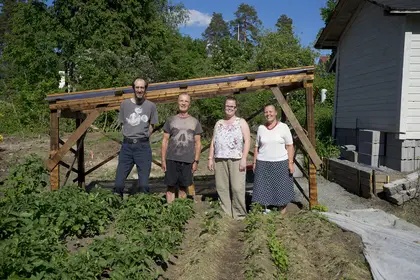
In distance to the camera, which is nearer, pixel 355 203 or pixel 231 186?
pixel 231 186

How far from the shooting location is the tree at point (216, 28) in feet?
229

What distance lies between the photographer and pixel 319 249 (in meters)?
4.45

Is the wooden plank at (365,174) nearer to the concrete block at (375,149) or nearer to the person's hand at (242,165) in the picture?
the concrete block at (375,149)

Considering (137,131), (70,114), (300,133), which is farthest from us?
(70,114)

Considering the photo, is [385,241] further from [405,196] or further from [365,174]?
[365,174]

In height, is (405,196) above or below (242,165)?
below

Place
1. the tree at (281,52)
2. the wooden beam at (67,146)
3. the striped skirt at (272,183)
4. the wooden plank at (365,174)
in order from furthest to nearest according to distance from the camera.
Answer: the tree at (281,52), the wooden plank at (365,174), the wooden beam at (67,146), the striped skirt at (272,183)

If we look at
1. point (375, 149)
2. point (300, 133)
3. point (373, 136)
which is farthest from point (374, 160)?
point (300, 133)

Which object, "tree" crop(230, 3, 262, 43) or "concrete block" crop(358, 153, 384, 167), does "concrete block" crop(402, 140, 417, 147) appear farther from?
"tree" crop(230, 3, 262, 43)

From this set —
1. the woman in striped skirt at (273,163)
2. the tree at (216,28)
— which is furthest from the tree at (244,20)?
the woman in striped skirt at (273,163)

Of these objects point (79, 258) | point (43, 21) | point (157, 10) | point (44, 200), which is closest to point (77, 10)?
point (43, 21)

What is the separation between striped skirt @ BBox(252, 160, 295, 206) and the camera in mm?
5660

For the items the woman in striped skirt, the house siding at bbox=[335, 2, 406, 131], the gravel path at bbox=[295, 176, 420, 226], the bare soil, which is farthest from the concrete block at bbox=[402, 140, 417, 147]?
the woman in striped skirt

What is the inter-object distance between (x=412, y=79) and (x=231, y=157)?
17.5 feet
